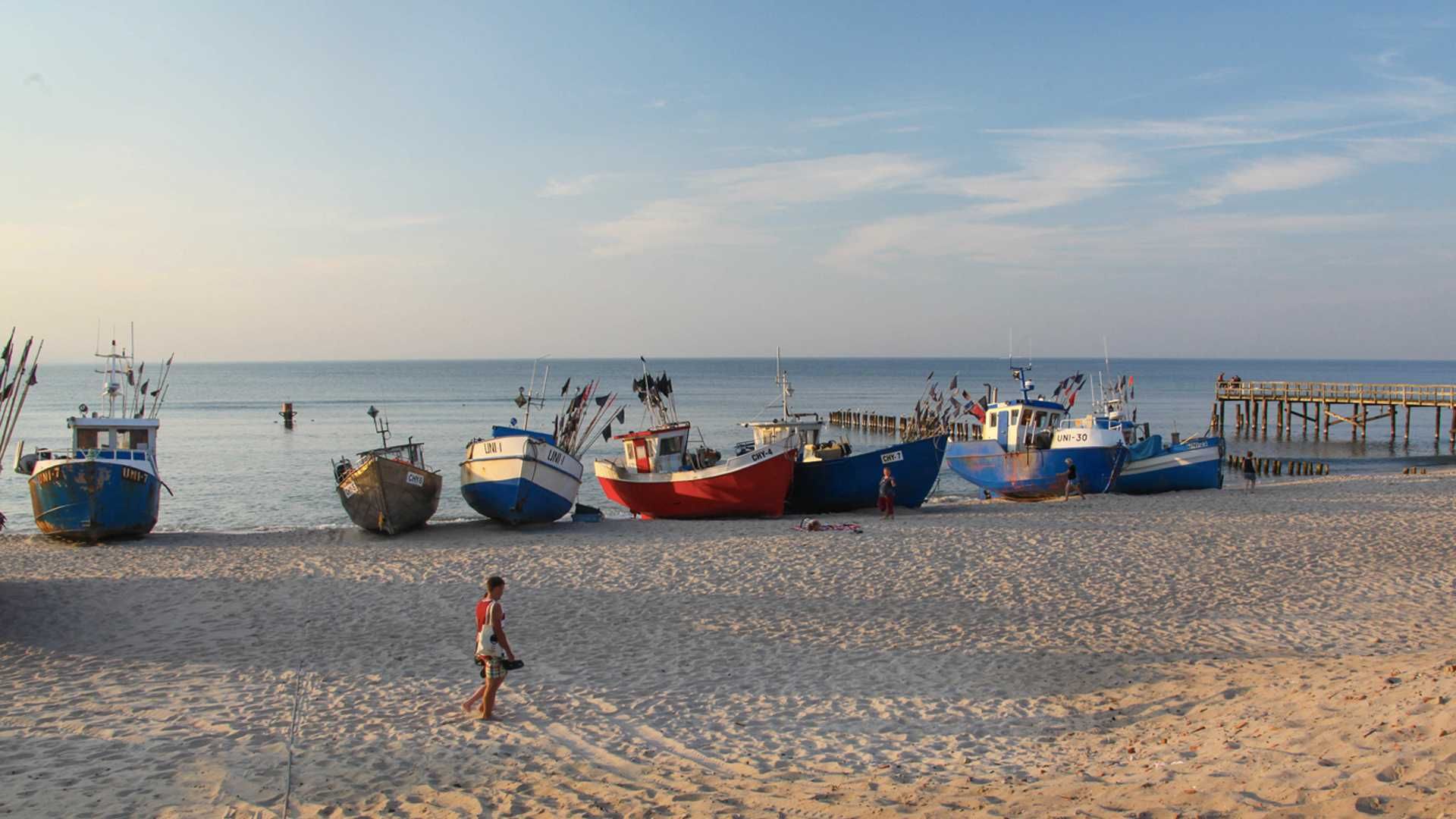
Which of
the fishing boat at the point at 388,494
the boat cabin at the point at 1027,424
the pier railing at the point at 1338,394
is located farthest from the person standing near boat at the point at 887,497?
the pier railing at the point at 1338,394

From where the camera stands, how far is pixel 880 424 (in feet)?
222

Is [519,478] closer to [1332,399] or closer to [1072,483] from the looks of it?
[1072,483]

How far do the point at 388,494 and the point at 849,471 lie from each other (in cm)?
1153

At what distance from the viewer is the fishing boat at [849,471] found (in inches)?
1054

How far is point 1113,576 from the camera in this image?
1678 cm

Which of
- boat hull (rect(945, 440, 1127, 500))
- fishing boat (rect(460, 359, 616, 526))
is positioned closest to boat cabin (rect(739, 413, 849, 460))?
fishing boat (rect(460, 359, 616, 526))

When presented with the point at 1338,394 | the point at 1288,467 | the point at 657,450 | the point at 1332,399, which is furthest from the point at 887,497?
the point at 1338,394

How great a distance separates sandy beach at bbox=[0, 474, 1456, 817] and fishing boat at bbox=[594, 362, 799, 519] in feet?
14.4

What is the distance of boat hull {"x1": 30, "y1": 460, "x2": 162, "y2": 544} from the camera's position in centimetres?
2142

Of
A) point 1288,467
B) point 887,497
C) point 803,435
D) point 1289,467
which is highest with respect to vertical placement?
point 803,435

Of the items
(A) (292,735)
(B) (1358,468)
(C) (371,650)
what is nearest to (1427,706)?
(A) (292,735)

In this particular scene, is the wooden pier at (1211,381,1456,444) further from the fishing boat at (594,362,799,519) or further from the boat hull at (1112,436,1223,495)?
the fishing boat at (594,362,799,519)

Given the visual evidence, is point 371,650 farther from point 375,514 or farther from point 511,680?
point 375,514

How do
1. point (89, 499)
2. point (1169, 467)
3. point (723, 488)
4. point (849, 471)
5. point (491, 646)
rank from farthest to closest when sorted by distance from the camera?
point (1169, 467)
point (849, 471)
point (723, 488)
point (89, 499)
point (491, 646)
